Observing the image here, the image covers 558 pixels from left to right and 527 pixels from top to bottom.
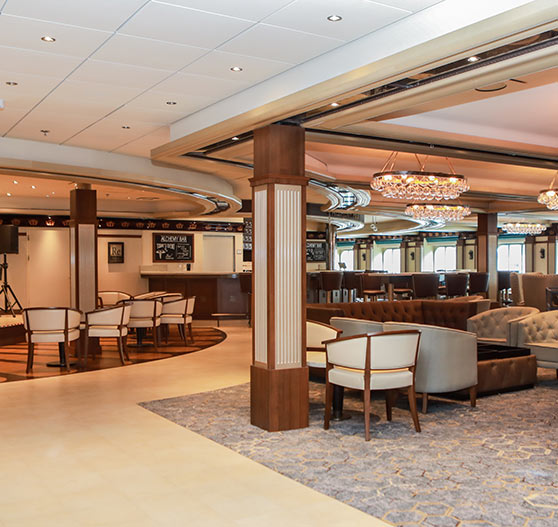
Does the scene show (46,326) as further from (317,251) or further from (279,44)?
(317,251)

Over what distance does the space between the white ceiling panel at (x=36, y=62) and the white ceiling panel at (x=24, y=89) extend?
0.53ft

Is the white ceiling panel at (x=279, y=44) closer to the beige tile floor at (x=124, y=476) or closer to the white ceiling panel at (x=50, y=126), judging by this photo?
the white ceiling panel at (x=50, y=126)

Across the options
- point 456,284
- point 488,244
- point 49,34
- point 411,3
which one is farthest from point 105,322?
point 488,244

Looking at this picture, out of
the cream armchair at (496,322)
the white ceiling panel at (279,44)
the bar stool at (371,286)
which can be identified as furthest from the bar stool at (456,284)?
the white ceiling panel at (279,44)

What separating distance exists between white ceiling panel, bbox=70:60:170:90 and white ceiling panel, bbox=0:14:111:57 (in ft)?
0.95

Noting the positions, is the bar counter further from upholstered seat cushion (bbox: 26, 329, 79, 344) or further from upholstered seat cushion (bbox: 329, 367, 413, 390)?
upholstered seat cushion (bbox: 329, 367, 413, 390)

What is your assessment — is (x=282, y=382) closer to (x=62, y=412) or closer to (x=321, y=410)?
(x=321, y=410)

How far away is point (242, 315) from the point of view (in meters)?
15.7

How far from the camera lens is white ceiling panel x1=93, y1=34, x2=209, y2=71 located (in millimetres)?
4449

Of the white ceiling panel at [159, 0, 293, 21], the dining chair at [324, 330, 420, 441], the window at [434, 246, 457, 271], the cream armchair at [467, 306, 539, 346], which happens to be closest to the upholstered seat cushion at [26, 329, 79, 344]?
the dining chair at [324, 330, 420, 441]

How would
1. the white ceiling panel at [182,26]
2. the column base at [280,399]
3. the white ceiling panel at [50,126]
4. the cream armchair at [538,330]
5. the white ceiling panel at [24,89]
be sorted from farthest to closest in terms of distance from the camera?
the cream armchair at [538,330]
the white ceiling panel at [50,126]
the column base at [280,399]
the white ceiling panel at [24,89]
the white ceiling panel at [182,26]

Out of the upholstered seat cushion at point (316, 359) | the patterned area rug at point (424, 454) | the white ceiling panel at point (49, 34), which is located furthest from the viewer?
the upholstered seat cushion at point (316, 359)

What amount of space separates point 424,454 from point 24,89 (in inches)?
180

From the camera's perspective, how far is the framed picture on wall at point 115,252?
17266 mm
